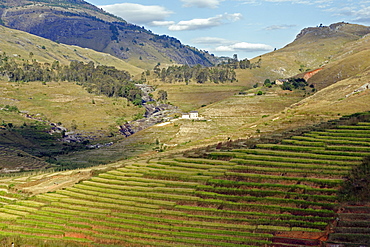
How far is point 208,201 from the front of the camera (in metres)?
38.2

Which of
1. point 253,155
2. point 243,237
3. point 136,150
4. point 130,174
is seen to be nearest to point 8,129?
point 136,150

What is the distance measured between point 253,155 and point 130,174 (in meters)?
14.5

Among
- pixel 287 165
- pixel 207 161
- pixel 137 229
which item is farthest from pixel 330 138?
pixel 137 229

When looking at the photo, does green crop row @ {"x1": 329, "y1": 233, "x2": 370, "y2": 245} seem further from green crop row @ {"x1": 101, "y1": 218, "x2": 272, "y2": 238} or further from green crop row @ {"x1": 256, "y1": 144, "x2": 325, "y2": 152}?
green crop row @ {"x1": 256, "y1": 144, "x2": 325, "y2": 152}

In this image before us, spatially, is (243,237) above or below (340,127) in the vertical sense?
below

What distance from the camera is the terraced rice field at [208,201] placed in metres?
34.2

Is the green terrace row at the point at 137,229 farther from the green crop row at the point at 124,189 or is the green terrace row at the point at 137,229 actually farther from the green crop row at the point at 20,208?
the green crop row at the point at 124,189

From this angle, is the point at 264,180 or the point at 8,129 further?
the point at 8,129

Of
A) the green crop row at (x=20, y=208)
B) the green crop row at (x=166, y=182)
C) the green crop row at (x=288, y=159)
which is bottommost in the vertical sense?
the green crop row at (x=20, y=208)

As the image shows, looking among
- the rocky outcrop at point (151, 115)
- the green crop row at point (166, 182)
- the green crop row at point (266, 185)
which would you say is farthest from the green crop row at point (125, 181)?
the rocky outcrop at point (151, 115)

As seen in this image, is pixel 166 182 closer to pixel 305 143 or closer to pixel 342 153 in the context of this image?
pixel 305 143

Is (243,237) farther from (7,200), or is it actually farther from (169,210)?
(7,200)

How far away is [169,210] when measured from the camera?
3809 cm

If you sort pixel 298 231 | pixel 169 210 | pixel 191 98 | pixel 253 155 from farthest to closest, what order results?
pixel 191 98, pixel 253 155, pixel 169 210, pixel 298 231
